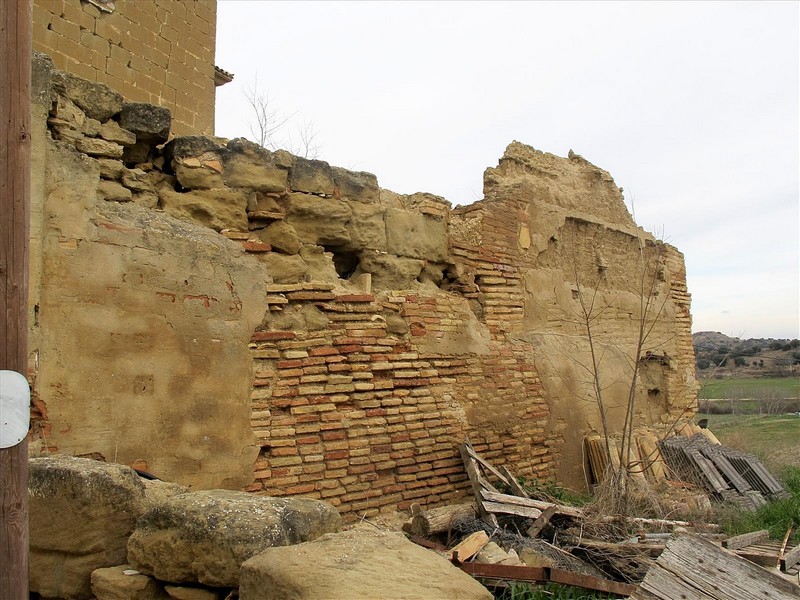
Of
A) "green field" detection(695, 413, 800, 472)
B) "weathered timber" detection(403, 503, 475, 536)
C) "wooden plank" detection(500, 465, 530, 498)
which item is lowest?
"green field" detection(695, 413, 800, 472)

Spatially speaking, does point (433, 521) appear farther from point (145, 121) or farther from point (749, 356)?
point (749, 356)

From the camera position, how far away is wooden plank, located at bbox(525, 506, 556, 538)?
4621 mm

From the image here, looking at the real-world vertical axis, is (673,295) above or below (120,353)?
above

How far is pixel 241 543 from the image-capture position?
261 centimetres

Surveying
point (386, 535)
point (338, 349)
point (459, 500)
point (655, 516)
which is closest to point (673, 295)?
point (655, 516)

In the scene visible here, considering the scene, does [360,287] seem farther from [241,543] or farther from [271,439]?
[241,543]

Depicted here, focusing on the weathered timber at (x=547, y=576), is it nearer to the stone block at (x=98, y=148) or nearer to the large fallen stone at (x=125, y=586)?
the large fallen stone at (x=125, y=586)

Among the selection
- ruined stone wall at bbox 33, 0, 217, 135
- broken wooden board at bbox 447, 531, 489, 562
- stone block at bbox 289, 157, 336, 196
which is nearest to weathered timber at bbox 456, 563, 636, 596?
broken wooden board at bbox 447, 531, 489, 562

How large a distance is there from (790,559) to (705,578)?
5.53ft

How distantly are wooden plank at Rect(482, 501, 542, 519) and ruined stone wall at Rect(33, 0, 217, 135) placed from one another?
575 centimetres

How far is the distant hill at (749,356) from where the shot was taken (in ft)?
84.1

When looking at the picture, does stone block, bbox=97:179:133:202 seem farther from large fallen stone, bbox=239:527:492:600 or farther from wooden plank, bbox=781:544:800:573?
wooden plank, bbox=781:544:800:573

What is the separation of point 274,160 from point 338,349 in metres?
1.52

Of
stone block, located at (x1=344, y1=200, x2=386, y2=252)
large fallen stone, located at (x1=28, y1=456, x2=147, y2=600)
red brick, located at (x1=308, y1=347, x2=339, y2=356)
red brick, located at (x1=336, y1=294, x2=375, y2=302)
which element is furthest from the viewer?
stone block, located at (x1=344, y1=200, x2=386, y2=252)
